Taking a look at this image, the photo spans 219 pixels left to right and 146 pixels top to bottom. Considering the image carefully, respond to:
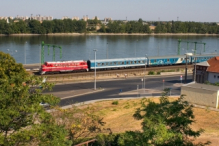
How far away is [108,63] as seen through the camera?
47.1 m

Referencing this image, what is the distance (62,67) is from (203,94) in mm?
22006

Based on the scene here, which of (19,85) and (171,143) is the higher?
(19,85)

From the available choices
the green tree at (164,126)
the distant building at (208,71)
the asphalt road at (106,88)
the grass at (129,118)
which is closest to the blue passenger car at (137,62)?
the asphalt road at (106,88)

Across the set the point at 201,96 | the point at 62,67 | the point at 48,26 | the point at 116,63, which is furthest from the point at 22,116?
the point at 48,26

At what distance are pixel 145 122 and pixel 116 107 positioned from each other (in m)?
17.5

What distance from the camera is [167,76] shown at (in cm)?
4388

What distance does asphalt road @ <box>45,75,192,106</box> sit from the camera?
102 feet

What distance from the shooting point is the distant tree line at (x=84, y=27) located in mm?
124625

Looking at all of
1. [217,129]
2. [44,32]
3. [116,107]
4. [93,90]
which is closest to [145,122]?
[217,129]

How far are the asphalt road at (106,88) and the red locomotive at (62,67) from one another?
6.40 metres

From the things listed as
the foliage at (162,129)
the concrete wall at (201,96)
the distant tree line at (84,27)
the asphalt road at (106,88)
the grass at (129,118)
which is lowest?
the grass at (129,118)

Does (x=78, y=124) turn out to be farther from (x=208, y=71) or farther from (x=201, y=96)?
(x=208, y=71)

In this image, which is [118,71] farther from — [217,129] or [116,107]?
[217,129]

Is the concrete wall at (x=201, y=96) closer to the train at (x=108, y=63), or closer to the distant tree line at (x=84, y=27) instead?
the train at (x=108, y=63)
